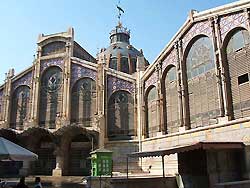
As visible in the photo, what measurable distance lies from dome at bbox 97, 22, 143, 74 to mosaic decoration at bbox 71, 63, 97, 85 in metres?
10.7

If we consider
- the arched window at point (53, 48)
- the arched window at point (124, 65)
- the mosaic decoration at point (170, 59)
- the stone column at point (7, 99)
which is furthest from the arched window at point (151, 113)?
the stone column at point (7, 99)

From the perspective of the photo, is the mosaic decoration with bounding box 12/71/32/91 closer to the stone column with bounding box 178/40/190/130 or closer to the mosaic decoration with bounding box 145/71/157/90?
the mosaic decoration with bounding box 145/71/157/90

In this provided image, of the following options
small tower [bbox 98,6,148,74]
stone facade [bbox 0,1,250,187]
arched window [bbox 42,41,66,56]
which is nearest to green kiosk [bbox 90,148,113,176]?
stone facade [bbox 0,1,250,187]

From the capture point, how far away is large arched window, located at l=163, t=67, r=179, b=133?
23.5 meters

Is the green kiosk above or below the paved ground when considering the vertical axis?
above

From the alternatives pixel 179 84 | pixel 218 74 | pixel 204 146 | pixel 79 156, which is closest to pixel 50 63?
pixel 79 156

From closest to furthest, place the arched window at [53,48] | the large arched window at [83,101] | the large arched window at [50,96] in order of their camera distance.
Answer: the large arched window at [83,101] → the large arched window at [50,96] → the arched window at [53,48]

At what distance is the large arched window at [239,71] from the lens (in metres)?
17.2

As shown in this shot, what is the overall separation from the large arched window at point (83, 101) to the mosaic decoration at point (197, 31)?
12.1 metres

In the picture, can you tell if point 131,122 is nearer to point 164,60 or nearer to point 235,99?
point 164,60

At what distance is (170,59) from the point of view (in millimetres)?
24562

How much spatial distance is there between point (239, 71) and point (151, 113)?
1078cm

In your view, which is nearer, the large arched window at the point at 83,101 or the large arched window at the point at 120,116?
the large arched window at the point at 120,116

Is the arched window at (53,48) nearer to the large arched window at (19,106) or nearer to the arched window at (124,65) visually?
the large arched window at (19,106)
